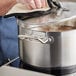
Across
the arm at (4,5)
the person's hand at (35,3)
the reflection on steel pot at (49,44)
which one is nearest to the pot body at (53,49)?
the reflection on steel pot at (49,44)

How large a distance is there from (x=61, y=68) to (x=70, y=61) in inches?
1.1

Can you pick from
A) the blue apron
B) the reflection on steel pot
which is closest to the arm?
the blue apron

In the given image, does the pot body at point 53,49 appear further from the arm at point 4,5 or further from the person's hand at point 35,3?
the arm at point 4,5

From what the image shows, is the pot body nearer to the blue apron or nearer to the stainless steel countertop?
the stainless steel countertop

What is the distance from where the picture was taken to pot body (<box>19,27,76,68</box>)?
52cm

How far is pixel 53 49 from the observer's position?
0.53 m

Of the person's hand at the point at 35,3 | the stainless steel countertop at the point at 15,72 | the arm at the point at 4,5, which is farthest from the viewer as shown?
the arm at the point at 4,5

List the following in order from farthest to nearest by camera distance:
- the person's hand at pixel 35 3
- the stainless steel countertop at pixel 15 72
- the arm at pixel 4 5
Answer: the arm at pixel 4 5 < the person's hand at pixel 35 3 < the stainless steel countertop at pixel 15 72

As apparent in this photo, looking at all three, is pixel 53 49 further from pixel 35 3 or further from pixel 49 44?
pixel 35 3

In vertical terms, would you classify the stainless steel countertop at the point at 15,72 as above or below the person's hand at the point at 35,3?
below

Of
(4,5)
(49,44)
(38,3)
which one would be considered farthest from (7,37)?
(49,44)

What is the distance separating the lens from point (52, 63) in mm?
542

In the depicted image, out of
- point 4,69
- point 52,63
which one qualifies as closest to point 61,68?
point 52,63

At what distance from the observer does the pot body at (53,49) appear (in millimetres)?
521
